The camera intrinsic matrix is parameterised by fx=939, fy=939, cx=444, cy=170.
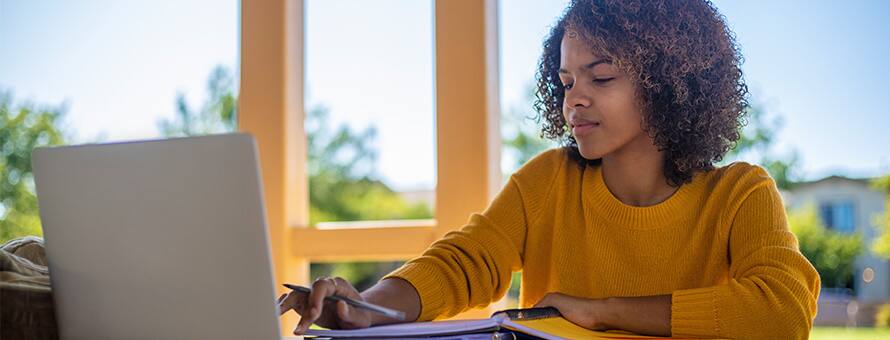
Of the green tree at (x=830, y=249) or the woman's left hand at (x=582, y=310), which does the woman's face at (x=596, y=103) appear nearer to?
the woman's left hand at (x=582, y=310)

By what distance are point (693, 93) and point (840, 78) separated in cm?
147

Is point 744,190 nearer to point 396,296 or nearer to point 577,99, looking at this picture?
point 577,99

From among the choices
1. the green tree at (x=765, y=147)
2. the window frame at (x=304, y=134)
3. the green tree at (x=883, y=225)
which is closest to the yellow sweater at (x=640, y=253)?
the window frame at (x=304, y=134)

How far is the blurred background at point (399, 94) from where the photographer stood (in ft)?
9.39

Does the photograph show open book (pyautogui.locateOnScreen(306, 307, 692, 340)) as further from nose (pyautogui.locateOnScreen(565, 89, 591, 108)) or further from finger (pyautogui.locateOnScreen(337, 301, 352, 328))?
nose (pyautogui.locateOnScreen(565, 89, 591, 108))

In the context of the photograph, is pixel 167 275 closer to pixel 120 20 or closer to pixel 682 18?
pixel 682 18

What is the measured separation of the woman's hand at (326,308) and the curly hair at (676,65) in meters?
0.66

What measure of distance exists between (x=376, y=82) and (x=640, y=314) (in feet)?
6.18

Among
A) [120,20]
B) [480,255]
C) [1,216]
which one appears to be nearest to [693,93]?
[480,255]

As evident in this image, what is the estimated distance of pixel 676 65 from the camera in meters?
1.66

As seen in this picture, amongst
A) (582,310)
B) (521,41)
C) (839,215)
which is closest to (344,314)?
(582,310)

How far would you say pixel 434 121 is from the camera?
8.61 feet

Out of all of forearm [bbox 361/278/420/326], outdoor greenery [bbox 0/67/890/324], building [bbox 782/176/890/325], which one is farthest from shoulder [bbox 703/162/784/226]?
building [bbox 782/176/890/325]

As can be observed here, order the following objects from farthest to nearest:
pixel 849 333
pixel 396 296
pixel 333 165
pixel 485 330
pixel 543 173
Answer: pixel 333 165, pixel 849 333, pixel 543 173, pixel 396 296, pixel 485 330
